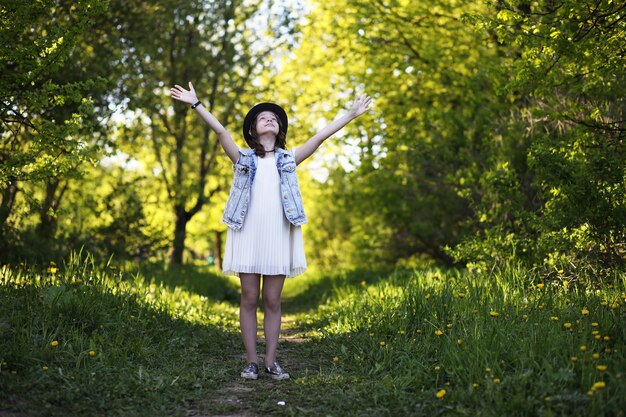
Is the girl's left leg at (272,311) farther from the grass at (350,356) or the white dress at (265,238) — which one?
the grass at (350,356)

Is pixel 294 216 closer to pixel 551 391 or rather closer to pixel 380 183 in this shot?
pixel 551 391

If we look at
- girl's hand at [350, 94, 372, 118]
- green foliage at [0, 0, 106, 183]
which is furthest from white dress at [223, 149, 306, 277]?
green foliage at [0, 0, 106, 183]

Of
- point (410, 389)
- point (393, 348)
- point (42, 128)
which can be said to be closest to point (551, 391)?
point (410, 389)

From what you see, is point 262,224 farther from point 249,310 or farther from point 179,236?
point 179,236

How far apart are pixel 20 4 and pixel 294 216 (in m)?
3.47

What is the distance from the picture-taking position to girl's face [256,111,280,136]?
5008 mm

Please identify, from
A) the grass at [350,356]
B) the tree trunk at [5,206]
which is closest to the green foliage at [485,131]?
the grass at [350,356]

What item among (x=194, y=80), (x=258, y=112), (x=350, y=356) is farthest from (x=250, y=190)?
(x=194, y=80)

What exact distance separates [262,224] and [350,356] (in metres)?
1.51

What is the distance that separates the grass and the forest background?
Answer: 1213 millimetres

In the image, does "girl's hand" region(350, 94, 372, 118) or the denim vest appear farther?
"girl's hand" region(350, 94, 372, 118)

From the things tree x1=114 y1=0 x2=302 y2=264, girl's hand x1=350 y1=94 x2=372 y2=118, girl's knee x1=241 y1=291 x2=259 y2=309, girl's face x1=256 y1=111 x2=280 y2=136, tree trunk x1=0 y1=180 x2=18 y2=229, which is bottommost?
girl's knee x1=241 y1=291 x2=259 y2=309

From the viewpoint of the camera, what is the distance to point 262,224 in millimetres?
4855

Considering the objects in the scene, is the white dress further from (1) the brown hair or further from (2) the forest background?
(2) the forest background
